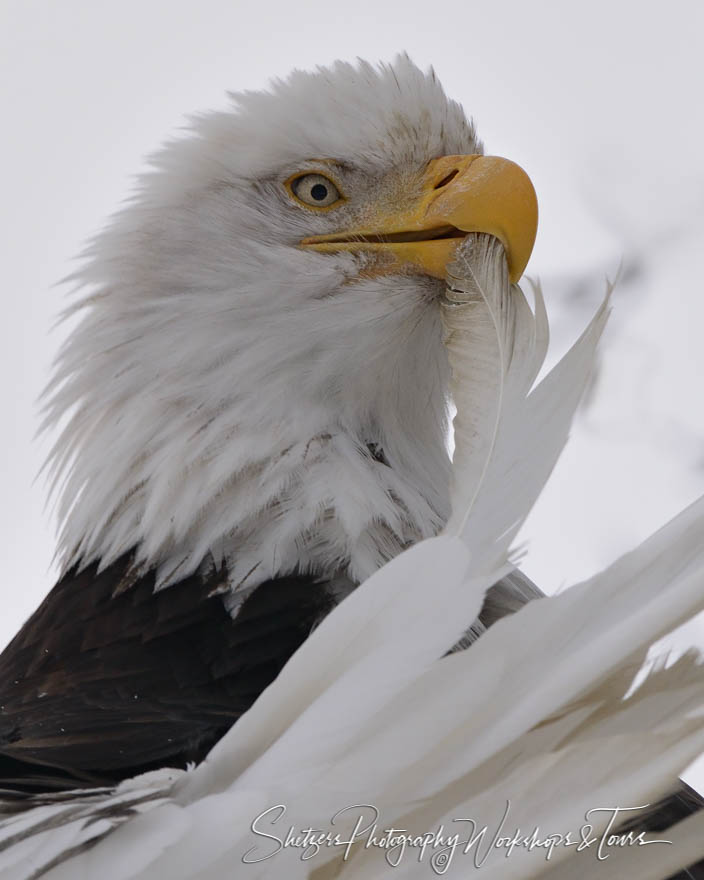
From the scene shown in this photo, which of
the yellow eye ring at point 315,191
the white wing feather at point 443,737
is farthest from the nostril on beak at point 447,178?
the white wing feather at point 443,737

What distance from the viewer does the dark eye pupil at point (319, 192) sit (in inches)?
160

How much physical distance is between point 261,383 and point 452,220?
0.70 m

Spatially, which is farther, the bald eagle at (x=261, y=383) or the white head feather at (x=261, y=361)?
the white head feather at (x=261, y=361)

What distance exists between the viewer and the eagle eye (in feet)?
13.3

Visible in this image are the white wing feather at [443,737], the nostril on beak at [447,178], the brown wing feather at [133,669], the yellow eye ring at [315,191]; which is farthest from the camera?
the yellow eye ring at [315,191]

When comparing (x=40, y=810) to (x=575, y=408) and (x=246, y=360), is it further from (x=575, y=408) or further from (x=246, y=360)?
(x=246, y=360)

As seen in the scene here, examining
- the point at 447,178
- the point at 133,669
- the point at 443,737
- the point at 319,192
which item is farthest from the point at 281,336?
the point at 443,737

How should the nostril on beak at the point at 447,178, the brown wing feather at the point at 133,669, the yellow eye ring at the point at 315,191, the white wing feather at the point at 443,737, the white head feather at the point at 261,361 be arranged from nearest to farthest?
the white wing feather at the point at 443,737 < the brown wing feather at the point at 133,669 < the white head feather at the point at 261,361 < the nostril on beak at the point at 447,178 < the yellow eye ring at the point at 315,191

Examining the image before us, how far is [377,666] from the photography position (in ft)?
6.50

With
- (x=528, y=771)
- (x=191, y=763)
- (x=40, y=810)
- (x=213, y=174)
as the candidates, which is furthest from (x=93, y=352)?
(x=528, y=771)

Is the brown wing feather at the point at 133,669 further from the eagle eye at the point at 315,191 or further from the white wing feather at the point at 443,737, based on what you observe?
the eagle eye at the point at 315,191

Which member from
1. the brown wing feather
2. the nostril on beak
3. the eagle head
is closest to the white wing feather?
the brown wing feather

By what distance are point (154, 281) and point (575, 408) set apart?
1.83 meters

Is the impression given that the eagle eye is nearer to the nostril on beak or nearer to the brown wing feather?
the nostril on beak
